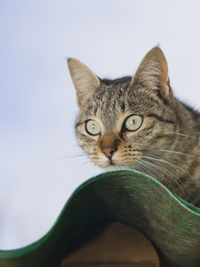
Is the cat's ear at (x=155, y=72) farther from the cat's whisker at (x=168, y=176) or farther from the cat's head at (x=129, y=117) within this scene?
the cat's whisker at (x=168, y=176)

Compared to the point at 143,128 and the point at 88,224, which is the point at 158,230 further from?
the point at 143,128

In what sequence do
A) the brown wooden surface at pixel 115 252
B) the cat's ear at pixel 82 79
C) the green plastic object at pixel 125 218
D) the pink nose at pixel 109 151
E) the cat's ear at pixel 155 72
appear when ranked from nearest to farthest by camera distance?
the green plastic object at pixel 125 218 < the brown wooden surface at pixel 115 252 < the pink nose at pixel 109 151 < the cat's ear at pixel 155 72 < the cat's ear at pixel 82 79

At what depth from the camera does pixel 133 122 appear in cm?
152

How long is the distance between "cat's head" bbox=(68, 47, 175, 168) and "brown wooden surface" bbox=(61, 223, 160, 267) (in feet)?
0.94

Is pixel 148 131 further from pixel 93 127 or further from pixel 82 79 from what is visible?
pixel 82 79

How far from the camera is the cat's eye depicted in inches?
64.0

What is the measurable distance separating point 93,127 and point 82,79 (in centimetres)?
34

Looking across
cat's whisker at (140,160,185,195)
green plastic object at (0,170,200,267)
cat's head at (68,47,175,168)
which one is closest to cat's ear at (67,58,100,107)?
cat's head at (68,47,175,168)

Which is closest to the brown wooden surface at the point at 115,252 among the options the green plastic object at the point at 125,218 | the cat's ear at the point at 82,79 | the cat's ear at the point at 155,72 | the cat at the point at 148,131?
the green plastic object at the point at 125,218

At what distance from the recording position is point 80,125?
68.9 inches

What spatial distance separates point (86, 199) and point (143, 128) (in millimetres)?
499

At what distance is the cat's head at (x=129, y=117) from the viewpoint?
143 cm

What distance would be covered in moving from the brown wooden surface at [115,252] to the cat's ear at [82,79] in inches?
32.7

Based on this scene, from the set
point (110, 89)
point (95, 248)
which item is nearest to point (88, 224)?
point (95, 248)
